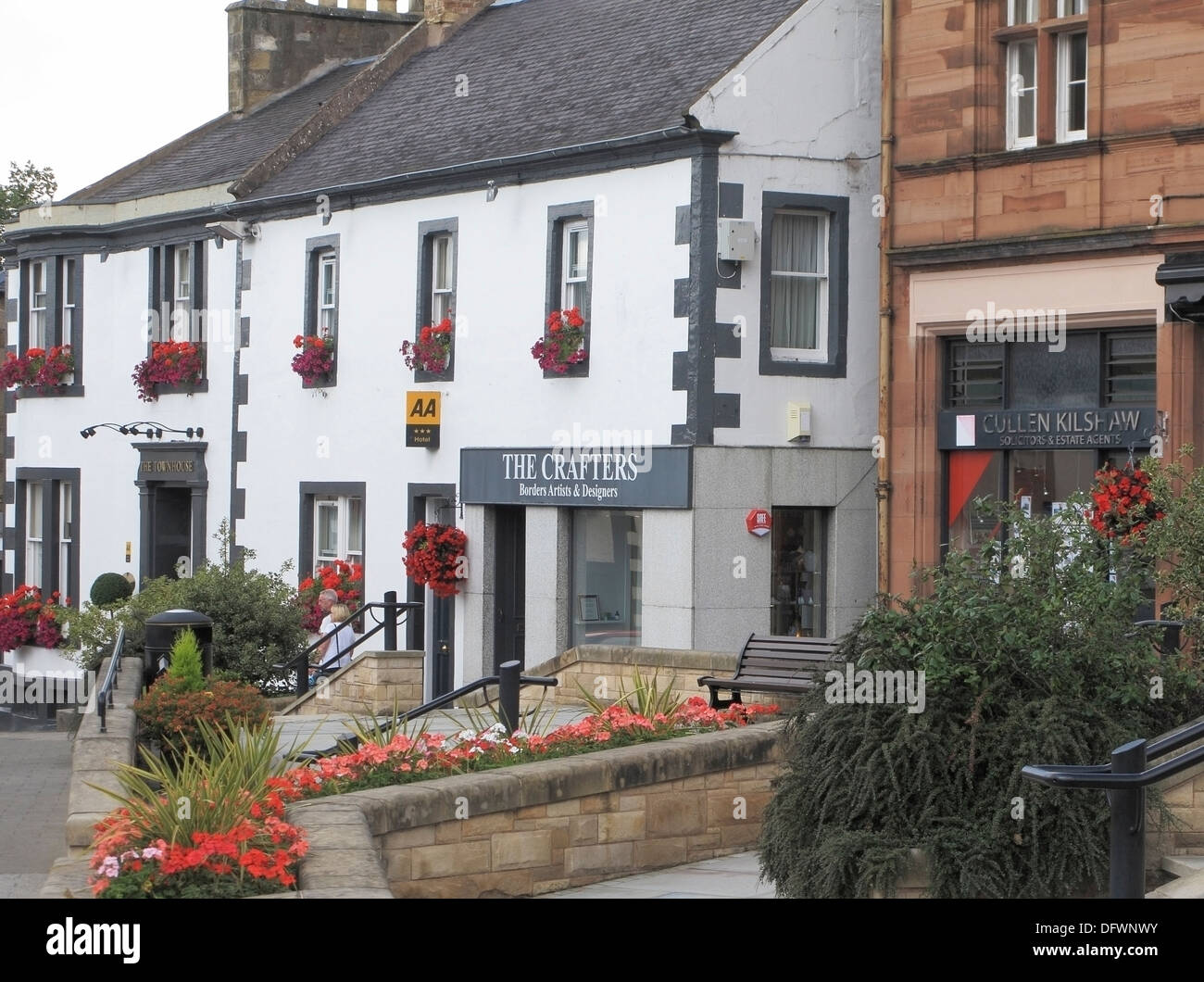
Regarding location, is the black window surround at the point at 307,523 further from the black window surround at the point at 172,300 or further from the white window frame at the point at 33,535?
the white window frame at the point at 33,535

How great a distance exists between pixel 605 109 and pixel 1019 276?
513cm

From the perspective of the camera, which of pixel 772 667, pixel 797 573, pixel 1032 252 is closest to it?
pixel 772 667

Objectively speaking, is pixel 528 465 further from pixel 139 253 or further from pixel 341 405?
pixel 139 253

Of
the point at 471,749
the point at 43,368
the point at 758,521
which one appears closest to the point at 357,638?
the point at 758,521

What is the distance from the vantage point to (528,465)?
21.6 m

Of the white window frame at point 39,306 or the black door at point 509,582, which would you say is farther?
the white window frame at point 39,306

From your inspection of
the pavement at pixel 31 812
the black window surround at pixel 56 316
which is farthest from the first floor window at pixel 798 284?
the black window surround at pixel 56 316

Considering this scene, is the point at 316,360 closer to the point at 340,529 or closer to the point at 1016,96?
the point at 340,529

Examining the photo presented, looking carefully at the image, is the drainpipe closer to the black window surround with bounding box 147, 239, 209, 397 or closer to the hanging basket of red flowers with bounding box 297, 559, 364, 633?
the hanging basket of red flowers with bounding box 297, 559, 364, 633

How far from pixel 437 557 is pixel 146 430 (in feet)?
26.5

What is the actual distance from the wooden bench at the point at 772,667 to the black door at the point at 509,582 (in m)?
7.85

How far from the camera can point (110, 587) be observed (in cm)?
2798

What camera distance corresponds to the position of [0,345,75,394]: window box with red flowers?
1209 inches

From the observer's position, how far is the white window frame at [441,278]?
2311cm
